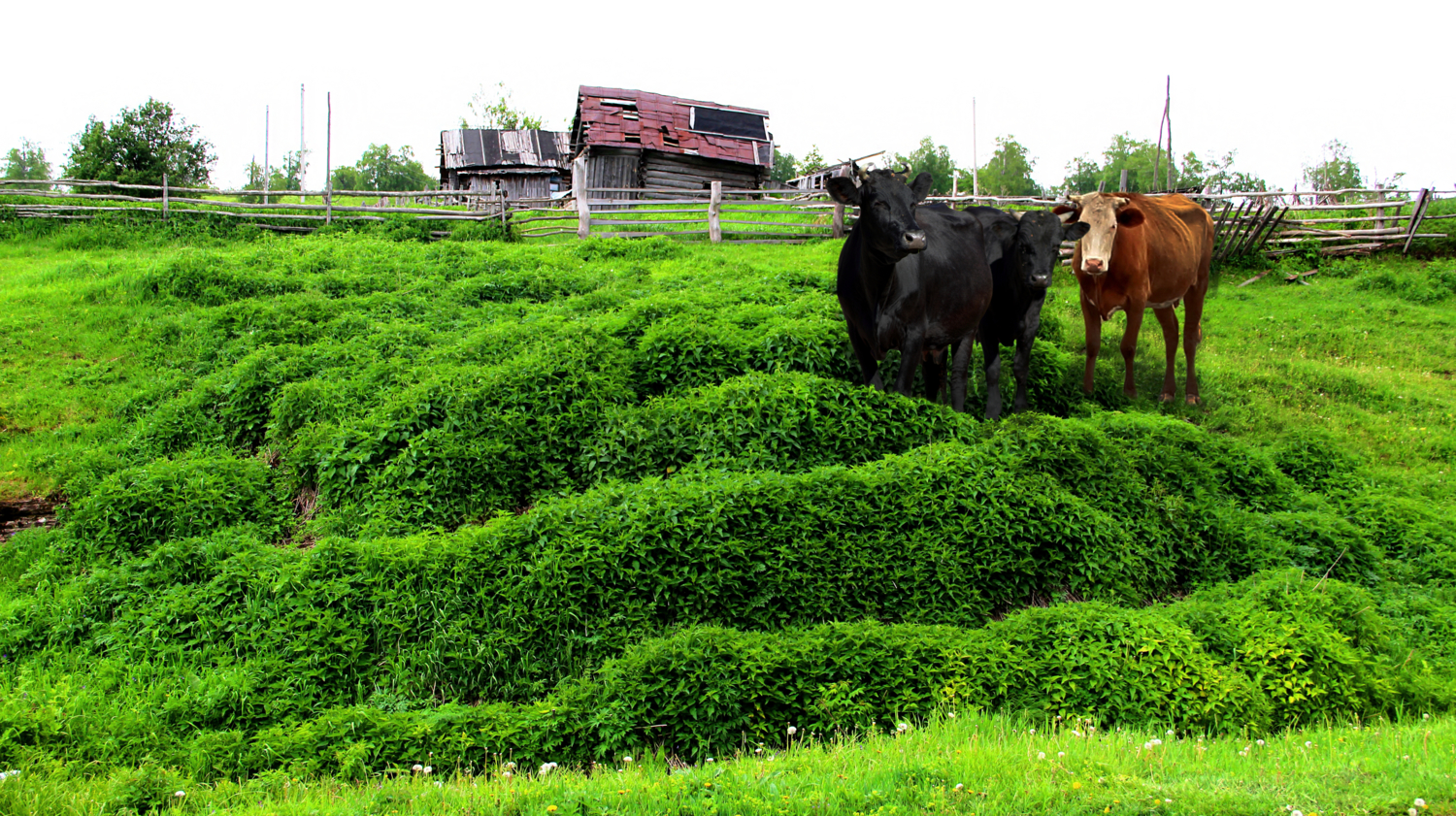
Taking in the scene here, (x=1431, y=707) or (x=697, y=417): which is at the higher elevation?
(x=697, y=417)

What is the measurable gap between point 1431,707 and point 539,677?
556 cm

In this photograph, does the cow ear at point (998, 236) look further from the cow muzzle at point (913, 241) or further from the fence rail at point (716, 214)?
the fence rail at point (716, 214)

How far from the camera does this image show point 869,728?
493 centimetres

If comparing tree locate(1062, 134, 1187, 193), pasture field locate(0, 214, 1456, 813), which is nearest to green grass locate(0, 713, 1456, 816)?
pasture field locate(0, 214, 1456, 813)

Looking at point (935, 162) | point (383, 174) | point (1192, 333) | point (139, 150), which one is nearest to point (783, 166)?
point (935, 162)

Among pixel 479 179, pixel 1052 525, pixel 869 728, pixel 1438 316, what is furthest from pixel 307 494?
pixel 479 179

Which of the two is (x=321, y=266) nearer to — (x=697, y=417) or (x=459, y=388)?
(x=459, y=388)

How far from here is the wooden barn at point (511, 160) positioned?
41.6m

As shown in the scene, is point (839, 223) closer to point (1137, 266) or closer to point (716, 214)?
point (716, 214)

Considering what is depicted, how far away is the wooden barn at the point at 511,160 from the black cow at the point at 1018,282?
33853 mm

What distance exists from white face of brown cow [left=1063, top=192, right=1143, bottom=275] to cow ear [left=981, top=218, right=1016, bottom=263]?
81 cm

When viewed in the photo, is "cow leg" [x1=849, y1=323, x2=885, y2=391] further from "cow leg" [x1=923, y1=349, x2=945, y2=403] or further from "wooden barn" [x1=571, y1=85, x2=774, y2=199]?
"wooden barn" [x1=571, y1=85, x2=774, y2=199]

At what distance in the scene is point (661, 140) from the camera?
31.7 m

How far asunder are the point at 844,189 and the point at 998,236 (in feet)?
8.19
